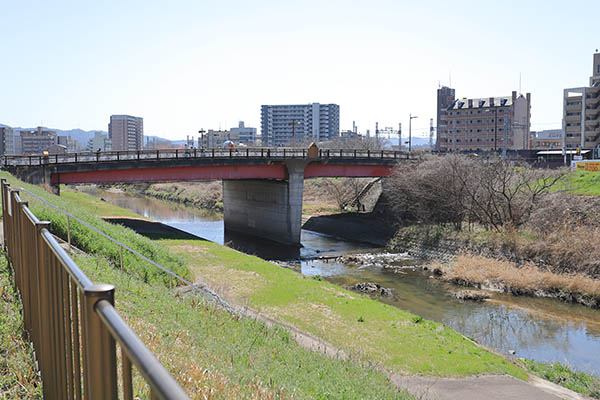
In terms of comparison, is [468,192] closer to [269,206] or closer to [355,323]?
[269,206]

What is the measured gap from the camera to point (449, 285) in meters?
33.2

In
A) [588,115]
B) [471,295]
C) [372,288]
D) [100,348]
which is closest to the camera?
[100,348]

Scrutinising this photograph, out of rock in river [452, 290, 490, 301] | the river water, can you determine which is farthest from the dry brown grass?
rock in river [452, 290, 490, 301]

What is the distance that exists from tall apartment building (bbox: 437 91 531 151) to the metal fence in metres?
123

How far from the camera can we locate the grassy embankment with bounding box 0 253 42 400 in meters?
5.67

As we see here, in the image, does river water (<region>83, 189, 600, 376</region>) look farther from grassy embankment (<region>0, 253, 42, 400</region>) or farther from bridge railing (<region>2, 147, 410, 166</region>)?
grassy embankment (<region>0, 253, 42, 400</region>)

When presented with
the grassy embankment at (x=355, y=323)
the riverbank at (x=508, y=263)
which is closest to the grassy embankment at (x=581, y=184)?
the riverbank at (x=508, y=263)

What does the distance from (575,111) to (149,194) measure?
83048mm

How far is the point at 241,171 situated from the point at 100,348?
154 ft

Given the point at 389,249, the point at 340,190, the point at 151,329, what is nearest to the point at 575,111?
the point at 340,190

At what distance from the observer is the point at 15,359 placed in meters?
6.28

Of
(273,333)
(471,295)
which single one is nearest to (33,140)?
(471,295)

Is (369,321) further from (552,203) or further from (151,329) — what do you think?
(552,203)

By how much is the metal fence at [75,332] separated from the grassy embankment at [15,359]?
217 mm
